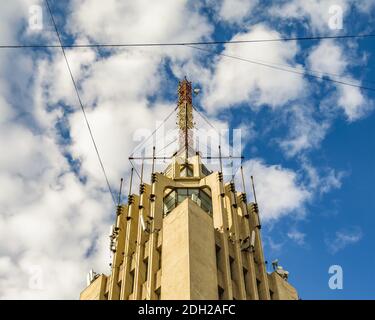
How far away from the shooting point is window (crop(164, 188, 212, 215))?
4845cm

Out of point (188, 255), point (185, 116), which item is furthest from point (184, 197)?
point (188, 255)

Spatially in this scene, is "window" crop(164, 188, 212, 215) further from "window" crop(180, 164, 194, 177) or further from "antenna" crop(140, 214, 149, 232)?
"antenna" crop(140, 214, 149, 232)

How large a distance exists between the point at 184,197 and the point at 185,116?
36.9 feet

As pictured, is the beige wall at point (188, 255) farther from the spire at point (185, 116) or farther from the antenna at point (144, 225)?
the spire at point (185, 116)

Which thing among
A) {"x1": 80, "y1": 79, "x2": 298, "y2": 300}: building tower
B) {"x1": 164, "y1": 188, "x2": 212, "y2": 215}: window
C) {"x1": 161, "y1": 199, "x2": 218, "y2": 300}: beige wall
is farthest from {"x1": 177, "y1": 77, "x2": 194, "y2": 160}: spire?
{"x1": 161, "y1": 199, "x2": 218, "y2": 300}: beige wall

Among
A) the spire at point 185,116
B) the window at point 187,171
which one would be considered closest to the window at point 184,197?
the window at point 187,171

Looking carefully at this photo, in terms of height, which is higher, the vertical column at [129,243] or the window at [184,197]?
the window at [184,197]

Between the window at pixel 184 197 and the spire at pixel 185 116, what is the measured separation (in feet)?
19.6

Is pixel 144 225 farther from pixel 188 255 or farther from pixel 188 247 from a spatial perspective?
pixel 188 255

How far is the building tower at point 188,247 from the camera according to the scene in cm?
3691
